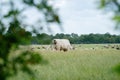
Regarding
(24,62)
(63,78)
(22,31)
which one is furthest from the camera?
(63,78)

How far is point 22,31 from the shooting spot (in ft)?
7.78

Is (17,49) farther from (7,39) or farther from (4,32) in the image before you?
(4,32)

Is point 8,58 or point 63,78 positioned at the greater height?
point 8,58

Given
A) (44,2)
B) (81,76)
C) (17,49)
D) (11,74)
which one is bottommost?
(81,76)

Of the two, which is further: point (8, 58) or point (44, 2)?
point (44, 2)

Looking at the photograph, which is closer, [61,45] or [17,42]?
[17,42]

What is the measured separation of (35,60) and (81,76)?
8779mm

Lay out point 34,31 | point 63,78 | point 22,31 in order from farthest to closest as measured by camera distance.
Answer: point 63,78
point 34,31
point 22,31

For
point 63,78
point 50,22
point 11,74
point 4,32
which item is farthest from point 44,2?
point 63,78

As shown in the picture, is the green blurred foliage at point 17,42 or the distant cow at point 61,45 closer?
the green blurred foliage at point 17,42

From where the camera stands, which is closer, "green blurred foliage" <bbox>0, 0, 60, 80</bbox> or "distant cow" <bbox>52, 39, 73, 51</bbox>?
"green blurred foliage" <bbox>0, 0, 60, 80</bbox>

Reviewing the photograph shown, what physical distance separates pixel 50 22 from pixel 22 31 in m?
0.22

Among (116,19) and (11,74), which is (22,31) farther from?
(116,19)

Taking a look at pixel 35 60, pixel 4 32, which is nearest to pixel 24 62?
pixel 35 60
